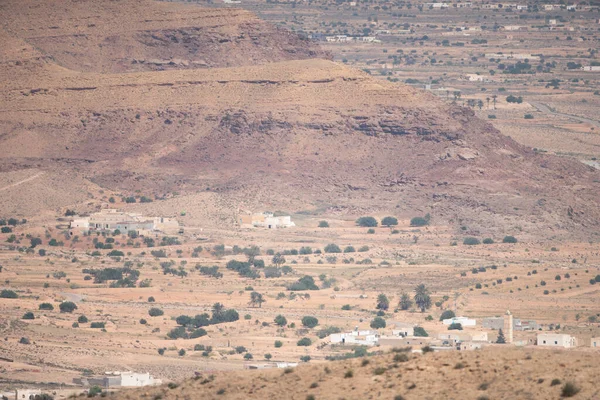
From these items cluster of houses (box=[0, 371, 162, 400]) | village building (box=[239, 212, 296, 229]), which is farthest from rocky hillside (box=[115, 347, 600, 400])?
village building (box=[239, 212, 296, 229])

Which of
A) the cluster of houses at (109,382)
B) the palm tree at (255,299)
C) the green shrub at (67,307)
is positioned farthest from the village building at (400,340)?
the green shrub at (67,307)

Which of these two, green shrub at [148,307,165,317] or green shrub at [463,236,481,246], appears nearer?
green shrub at [148,307,165,317]

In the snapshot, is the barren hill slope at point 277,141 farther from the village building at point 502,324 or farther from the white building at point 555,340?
the white building at point 555,340

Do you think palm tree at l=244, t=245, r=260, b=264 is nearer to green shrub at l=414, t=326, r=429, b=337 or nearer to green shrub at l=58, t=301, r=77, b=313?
green shrub at l=58, t=301, r=77, b=313

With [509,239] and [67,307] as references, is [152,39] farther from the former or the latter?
[67,307]

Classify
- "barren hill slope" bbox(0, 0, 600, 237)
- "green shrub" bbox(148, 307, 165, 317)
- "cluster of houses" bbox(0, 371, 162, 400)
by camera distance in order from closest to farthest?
"cluster of houses" bbox(0, 371, 162, 400), "green shrub" bbox(148, 307, 165, 317), "barren hill slope" bbox(0, 0, 600, 237)

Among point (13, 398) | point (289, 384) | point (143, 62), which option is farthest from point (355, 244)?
point (289, 384)

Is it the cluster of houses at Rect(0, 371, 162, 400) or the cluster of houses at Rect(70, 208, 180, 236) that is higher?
the cluster of houses at Rect(70, 208, 180, 236)
